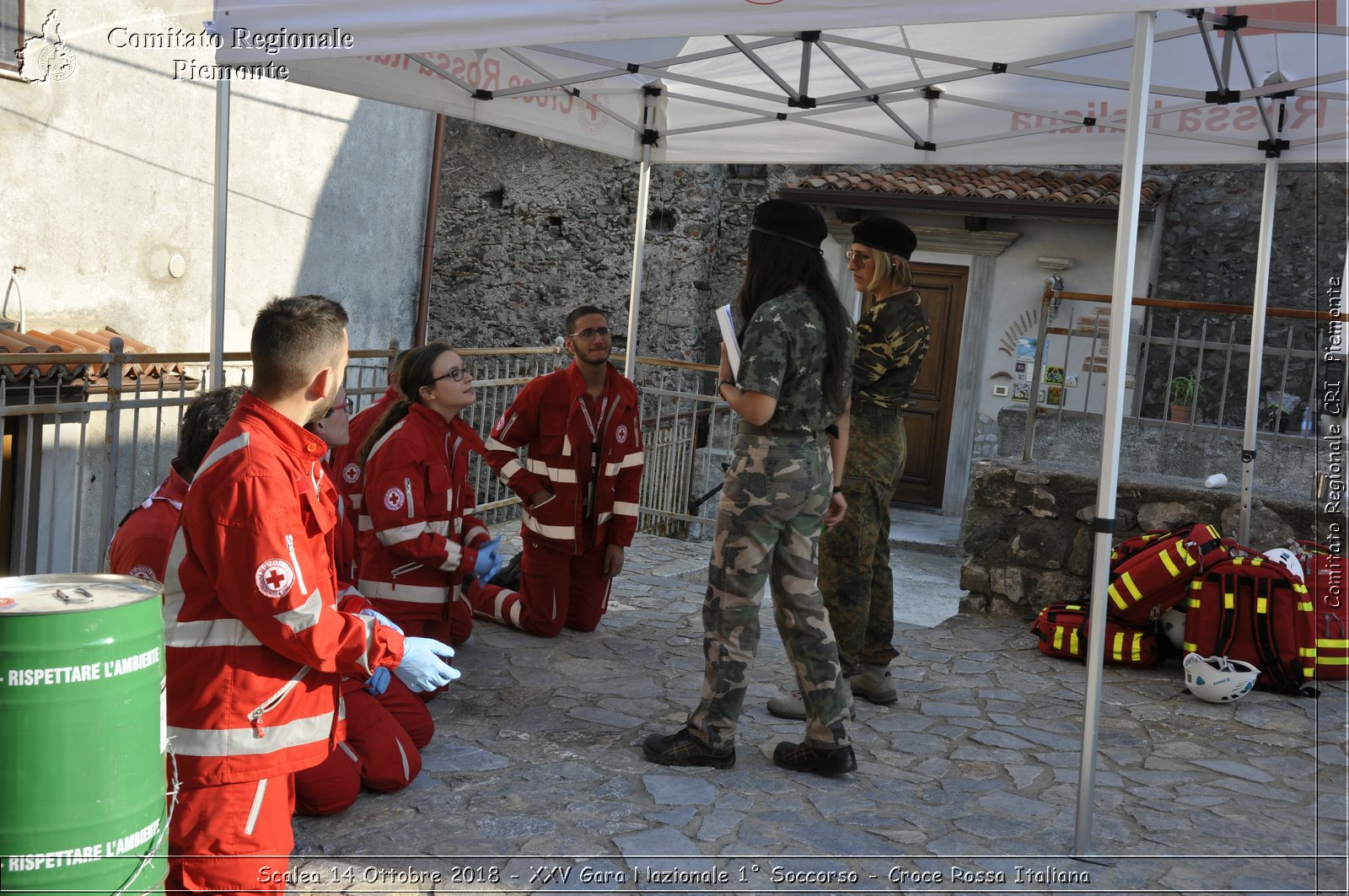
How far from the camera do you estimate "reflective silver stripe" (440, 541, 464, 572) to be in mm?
4594

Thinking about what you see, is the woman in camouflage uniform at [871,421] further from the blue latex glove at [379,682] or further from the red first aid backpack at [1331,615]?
the red first aid backpack at [1331,615]

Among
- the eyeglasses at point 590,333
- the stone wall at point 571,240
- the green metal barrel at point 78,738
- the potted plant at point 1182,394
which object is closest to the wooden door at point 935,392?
the stone wall at point 571,240

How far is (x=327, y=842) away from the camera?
3.33 meters

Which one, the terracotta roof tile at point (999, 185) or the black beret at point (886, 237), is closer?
the black beret at point (886, 237)

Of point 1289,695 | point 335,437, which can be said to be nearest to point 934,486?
point 1289,695

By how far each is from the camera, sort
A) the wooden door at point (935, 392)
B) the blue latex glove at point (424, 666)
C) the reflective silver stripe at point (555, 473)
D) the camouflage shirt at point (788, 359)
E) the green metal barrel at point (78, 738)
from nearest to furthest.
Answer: the green metal barrel at point (78, 738)
the blue latex glove at point (424, 666)
the camouflage shirt at point (788, 359)
the reflective silver stripe at point (555, 473)
the wooden door at point (935, 392)

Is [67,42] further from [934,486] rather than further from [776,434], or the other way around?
[934,486]

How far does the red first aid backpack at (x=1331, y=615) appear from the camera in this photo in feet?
18.0

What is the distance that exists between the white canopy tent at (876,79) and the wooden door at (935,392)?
7.25 meters

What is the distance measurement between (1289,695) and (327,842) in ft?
15.0

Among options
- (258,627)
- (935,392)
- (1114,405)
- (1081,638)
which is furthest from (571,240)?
(258,627)

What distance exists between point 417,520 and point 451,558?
21 cm

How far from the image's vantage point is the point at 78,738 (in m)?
2.17

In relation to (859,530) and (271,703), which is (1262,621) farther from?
(271,703)
